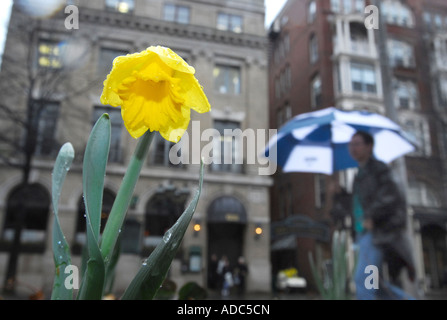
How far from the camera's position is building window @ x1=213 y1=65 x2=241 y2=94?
1509 centimetres

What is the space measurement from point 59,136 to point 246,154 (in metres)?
6.95

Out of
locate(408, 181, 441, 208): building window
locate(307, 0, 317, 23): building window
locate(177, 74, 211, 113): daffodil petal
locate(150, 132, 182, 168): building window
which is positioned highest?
locate(307, 0, 317, 23): building window

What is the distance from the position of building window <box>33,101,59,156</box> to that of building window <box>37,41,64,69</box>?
117 centimetres

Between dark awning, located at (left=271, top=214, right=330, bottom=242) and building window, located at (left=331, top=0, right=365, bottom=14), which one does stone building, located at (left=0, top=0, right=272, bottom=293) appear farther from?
building window, located at (left=331, top=0, right=365, bottom=14)

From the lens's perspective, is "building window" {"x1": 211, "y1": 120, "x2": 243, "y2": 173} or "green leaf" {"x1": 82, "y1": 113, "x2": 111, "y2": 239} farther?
"building window" {"x1": 211, "y1": 120, "x2": 243, "y2": 173}

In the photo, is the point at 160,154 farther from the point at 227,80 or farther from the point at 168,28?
the point at 168,28

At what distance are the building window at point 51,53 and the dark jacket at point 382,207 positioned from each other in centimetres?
994

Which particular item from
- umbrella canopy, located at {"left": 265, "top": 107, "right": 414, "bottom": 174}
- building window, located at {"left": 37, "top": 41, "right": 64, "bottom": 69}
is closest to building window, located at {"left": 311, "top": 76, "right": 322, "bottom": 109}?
building window, located at {"left": 37, "top": 41, "right": 64, "bottom": 69}

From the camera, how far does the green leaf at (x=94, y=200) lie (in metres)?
0.67

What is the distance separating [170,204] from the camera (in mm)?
11031

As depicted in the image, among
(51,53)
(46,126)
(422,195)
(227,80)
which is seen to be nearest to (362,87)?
(422,195)

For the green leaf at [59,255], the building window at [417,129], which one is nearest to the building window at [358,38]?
the building window at [417,129]

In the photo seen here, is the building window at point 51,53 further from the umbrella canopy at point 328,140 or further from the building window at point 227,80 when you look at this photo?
the umbrella canopy at point 328,140
